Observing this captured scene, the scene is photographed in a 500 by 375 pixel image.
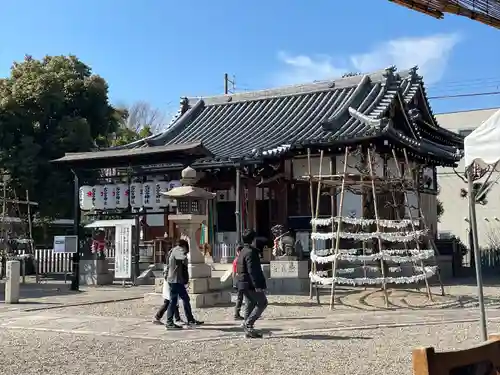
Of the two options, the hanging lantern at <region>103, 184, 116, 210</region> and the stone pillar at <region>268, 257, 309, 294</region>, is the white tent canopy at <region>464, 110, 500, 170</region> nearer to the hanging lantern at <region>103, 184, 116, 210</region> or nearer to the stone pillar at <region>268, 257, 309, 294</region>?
the stone pillar at <region>268, 257, 309, 294</region>

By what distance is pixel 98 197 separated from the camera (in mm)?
20938

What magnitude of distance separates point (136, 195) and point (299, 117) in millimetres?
6986

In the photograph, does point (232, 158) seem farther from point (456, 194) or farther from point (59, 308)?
point (456, 194)

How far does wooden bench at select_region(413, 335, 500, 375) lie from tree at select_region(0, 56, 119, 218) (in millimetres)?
22445

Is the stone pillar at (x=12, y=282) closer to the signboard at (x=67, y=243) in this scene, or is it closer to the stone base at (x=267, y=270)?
the signboard at (x=67, y=243)

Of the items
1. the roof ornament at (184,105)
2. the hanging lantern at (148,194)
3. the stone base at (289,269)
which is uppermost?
the roof ornament at (184,105)

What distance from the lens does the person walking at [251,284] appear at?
905 centimetres

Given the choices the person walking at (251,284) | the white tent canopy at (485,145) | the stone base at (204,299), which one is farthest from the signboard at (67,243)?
the white tent canopy at (485,145)

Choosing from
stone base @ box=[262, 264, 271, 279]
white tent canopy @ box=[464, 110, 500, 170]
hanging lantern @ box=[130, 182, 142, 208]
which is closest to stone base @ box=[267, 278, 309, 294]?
stone base @ box=[262, 264, 271, 279]

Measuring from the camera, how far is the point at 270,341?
29.1 ft

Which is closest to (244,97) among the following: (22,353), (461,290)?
(461,290)

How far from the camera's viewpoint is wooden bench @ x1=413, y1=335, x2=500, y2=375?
309 cm

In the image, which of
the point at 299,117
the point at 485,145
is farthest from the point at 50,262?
the point at 485,145

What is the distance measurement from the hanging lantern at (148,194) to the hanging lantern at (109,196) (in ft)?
4.32
